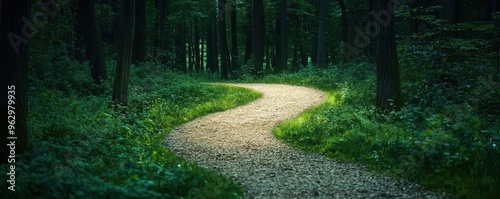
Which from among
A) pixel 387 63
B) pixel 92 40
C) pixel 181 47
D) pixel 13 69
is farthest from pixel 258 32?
pixel 13 69

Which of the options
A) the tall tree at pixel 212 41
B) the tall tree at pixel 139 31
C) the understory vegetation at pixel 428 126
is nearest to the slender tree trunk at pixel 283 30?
the tall tree at pixel 212 41

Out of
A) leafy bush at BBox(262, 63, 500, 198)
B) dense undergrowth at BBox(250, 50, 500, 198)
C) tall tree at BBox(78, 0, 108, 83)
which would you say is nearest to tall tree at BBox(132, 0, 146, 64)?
tall tree at BBox(78, 0, 108, 83)

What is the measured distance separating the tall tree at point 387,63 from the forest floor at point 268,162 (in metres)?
3.19

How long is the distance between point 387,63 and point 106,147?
7403 mm

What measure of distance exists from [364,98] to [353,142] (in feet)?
14.2

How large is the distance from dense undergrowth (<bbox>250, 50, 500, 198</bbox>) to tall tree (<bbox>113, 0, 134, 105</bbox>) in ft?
16.9

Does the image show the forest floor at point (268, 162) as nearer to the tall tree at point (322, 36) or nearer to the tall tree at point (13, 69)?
the tall tree at point (13, 69)

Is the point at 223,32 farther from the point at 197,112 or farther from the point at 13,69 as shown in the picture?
the point at 13,69

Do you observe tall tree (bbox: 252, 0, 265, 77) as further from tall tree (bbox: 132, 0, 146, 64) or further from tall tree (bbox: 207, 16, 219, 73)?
tall tree (bbox: 132, 0, 146, 64)

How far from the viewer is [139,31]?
71.6 feet

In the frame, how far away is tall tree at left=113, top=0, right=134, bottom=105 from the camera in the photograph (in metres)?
11.5

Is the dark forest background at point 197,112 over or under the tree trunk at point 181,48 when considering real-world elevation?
under

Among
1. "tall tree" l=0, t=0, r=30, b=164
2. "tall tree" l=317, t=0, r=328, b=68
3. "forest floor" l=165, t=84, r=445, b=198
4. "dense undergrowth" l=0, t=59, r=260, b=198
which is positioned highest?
"tall tree" l=317, t=0, r=328, b=68

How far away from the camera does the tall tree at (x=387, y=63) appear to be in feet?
32.9
